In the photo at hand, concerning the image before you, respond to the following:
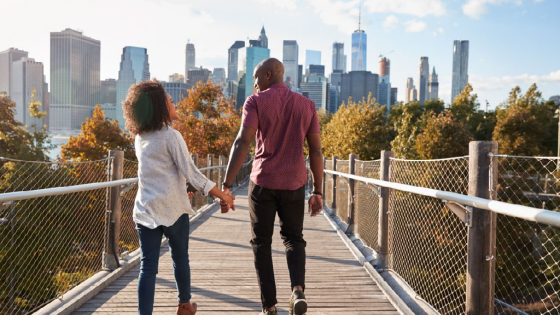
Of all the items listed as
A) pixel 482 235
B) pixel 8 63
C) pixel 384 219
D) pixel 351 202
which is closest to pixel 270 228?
pixel 482 235

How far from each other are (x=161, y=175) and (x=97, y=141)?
32561mm

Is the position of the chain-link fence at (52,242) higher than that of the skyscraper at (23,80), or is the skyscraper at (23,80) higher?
A: the skyscraper at (23,80)

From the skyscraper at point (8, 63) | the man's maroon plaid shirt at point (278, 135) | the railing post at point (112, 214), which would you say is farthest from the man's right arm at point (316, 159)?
the skyscraper at point (8, 63)

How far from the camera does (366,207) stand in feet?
22.9

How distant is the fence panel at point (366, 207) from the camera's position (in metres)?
6.71

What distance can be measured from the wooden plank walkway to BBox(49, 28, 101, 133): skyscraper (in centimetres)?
17609

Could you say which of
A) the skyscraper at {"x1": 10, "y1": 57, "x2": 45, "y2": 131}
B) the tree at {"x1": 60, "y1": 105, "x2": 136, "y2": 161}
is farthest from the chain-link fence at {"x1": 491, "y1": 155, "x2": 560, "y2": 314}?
the skyscraper at {"x1": 10, "y1": 57, "x2": 45, "y2": 131}

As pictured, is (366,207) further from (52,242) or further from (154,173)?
(154,173)

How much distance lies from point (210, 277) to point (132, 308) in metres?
1.10

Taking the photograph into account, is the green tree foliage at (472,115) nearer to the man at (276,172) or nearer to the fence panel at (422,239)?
the fence panel at (422,239)

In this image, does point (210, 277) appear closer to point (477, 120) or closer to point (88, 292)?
point (88, 292)

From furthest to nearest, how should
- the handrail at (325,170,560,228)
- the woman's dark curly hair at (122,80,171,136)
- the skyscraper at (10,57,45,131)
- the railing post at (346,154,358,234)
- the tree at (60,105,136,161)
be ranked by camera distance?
the skyscraper at (10,57,45,131)
the tree at (60,105,136,161)
the railing post at (346,154,358,234)
the woman's dark curly hair at (122,80,171,136)
the handrail at (325,170,560,228)

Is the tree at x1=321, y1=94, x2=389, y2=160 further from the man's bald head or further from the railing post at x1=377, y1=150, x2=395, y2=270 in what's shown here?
the man's bald head

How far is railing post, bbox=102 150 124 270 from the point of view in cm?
457
